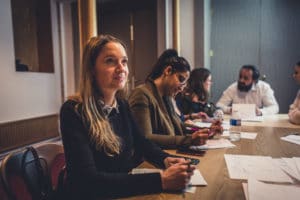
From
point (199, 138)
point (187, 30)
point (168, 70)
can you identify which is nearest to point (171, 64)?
point (168, 70)

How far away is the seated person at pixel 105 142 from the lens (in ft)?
2.61

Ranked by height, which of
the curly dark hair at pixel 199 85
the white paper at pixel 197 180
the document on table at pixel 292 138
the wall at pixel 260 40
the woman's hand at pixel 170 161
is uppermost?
the wall at pixel 260 40

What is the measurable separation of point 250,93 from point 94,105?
8.33ft

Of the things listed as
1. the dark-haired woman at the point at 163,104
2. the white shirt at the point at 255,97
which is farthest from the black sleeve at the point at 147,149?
the white shirt at the point at 255,97

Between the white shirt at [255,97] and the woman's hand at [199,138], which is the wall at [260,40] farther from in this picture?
the woman's hand at [199,138]

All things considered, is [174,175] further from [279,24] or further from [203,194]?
[279,24]

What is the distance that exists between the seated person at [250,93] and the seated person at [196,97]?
0.34 meters

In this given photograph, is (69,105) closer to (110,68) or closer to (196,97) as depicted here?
(110,68)

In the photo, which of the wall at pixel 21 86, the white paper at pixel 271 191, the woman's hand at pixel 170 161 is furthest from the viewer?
the wall at pixel 21 86

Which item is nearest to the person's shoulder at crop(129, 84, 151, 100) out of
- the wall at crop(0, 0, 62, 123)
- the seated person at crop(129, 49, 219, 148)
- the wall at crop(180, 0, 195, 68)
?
the seated person at crop(129, 49, 219, 148)

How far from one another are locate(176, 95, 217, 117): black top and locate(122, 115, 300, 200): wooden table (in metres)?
0.63

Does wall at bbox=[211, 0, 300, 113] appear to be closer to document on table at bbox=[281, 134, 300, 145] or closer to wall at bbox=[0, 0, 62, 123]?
document on table at bbox=[281, 134, 300, 145]

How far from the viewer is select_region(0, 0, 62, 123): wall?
310 cm

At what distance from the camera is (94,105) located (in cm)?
99
